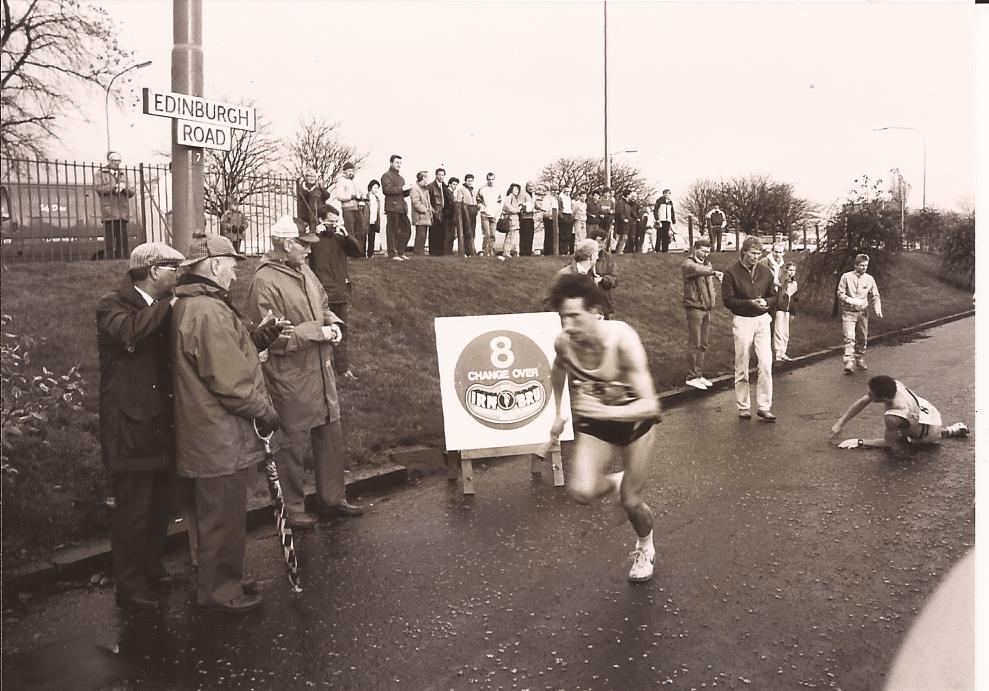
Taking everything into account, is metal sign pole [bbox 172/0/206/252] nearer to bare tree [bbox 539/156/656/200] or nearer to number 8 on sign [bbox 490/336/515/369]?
number 8 on sign [bbox 490/336/515/369]

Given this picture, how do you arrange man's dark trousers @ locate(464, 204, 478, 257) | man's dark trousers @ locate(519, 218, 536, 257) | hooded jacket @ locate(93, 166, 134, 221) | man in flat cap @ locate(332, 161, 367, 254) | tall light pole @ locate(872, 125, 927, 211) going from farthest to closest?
man's dark trousers @ locate(519, 218, 536, 257) < man's dark trousers @ locate(464, 204, 478, 257) < man in flat cap @ locate(332, 161, 367, 254) < hooded jacket @ locate(93, 166, 134, 221) < tall light pole @ locate(872, 125, 927, 211)

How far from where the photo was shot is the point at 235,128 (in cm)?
505

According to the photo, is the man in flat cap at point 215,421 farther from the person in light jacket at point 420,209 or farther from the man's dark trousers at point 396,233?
the person in light jacket at point 420,209

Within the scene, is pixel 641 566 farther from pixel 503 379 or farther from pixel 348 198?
pixel 348 198

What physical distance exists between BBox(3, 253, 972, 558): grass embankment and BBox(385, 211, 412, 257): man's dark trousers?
0.59 metres

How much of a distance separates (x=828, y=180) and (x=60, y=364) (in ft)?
20.0

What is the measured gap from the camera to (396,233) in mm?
14531

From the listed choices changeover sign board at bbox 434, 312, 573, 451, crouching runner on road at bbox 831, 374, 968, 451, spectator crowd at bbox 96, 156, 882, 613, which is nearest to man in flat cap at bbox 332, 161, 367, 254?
spectator crowd at bbox 96, 156, 882, 613

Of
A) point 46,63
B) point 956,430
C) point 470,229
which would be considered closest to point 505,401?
point 956,430

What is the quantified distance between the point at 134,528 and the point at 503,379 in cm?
312

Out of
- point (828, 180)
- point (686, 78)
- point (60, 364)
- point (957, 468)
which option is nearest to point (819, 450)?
point (957, 468)

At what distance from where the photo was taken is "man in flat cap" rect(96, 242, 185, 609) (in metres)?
4.34

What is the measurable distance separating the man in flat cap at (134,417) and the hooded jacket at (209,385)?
0.44 feet

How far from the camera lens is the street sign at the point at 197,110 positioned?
4586 mm
